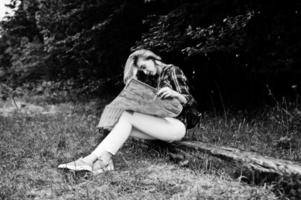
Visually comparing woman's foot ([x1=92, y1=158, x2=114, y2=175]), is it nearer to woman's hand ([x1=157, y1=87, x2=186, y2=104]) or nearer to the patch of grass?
woman's hand ([x1=157, y1=87, x2=186, y2=104])

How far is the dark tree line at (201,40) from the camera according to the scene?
17.7ft

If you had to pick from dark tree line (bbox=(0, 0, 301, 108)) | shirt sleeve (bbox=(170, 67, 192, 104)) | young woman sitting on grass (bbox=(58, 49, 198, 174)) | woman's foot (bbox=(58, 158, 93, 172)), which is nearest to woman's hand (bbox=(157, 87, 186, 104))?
young woman sitting on grass (bbox=(58, 49, 198, 174))

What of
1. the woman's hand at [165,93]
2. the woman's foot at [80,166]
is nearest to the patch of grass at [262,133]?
the woman's hand at [165,93]

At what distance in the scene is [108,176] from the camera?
3723 mm

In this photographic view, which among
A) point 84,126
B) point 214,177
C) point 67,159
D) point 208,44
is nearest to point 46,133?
point 84,126

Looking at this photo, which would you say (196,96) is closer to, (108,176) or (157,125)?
(157,125)

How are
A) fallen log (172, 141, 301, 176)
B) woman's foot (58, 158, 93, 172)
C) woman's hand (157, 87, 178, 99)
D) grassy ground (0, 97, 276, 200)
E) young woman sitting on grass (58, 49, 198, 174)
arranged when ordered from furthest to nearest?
woman's hand (157, 87, 178, 99) < young woman sitting on grass (58, 49, 198, 174) < woman's foot (58, 158, 93, 172) < grassy ground (0, 97, 276, 200) < fallen log (172, 141, 301, 176)

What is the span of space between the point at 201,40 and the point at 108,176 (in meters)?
3.33

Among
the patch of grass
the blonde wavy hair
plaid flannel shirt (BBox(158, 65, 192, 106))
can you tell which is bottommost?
the patch of grass

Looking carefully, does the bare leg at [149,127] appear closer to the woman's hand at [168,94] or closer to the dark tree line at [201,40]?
the woman's hand at [168,94]

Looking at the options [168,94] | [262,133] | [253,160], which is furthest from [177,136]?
[262,133]

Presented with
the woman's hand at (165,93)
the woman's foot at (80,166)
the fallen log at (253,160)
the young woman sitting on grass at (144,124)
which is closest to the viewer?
the fallen log at (253,160)

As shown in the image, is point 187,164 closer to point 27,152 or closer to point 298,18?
point 27,152

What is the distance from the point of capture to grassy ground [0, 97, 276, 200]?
318 cm
